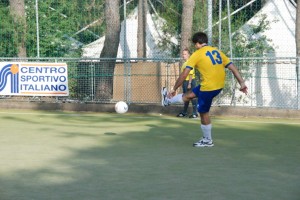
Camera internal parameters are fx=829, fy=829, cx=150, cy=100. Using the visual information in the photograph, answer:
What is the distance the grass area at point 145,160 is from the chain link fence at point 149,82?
9.82 ft

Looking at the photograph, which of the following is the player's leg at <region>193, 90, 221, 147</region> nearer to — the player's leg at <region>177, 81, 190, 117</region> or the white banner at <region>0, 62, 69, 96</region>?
the player's leg at <region>177, 81, 190, 117</region>

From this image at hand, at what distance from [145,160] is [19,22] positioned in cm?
1572

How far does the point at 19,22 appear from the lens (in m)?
27.2

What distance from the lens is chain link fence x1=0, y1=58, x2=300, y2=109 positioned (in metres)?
23.0

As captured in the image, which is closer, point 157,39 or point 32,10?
point 32,10

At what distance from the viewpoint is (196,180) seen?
10523mm

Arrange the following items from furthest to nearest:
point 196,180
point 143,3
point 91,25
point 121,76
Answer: point 143,3 → point 91,25 → point 121,76 → point 196,180

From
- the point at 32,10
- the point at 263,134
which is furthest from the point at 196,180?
the point at 32,10

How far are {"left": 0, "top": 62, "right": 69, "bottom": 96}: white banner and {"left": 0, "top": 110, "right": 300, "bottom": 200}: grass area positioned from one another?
4.22m

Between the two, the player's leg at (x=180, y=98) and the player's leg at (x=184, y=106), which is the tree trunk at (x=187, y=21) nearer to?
the player's leg at (x=184, y=106)

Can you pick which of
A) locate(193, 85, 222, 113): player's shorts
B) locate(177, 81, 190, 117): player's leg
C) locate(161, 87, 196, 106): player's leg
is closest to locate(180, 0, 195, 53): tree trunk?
locate(177, 81, 190, 117): player's leg

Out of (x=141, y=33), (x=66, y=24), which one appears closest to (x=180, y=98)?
(x=66, y=24)

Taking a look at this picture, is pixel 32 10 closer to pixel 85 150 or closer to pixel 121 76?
pixel 121 76

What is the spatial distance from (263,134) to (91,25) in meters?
14.4
